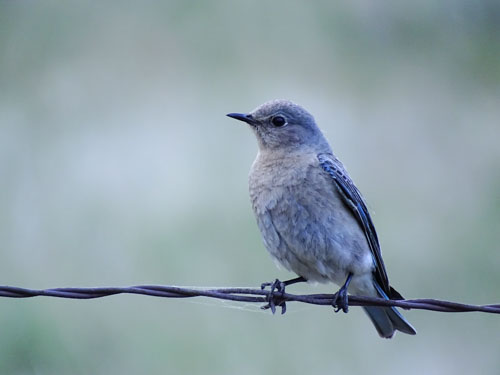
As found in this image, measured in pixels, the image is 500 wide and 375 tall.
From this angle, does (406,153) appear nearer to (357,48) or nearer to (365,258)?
(357,48)

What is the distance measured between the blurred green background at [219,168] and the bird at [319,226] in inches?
51.8

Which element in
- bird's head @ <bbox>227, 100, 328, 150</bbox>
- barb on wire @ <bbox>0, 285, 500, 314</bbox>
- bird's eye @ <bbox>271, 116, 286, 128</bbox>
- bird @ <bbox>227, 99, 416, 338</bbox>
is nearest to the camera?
barb on wire @ <bbox>0, 285, 500, 314</bbox>

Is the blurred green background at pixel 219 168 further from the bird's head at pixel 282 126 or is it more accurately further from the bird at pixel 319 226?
the bird's head at pixel 282 126

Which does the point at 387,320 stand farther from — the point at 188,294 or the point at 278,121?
the point at 188,294

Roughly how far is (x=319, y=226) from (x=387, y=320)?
0.87 m

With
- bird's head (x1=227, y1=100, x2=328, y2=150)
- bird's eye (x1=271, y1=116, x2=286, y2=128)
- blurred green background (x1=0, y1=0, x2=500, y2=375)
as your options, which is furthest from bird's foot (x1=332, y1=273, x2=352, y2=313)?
blurred green background (x1=0, y1=0, x2=500, y2=375)

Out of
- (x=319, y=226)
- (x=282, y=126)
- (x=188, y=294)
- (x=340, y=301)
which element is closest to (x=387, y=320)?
(x=340, y=301)

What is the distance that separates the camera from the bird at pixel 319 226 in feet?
17.6

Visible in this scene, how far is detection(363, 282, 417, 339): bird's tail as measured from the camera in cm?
558

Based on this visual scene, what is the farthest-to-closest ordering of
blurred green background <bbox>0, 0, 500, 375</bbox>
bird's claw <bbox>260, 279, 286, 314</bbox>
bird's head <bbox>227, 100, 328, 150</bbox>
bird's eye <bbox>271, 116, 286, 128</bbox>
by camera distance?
blurred green background <bbox>0, 0, 500, 375</bbox>
bird's eye <bbox>271, 116, 286, 128</bbox>
bird's head <bbox>227, 100, 328, 150</bbox>
bird's claw <bbox>260, 279, 286, 314</bbox>

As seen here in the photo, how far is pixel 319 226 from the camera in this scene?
17.5ft

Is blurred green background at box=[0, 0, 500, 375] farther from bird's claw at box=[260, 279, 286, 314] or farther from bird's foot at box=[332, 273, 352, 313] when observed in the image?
bird's foot at box=[332, 273, 352, 313]

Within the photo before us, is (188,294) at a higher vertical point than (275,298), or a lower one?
lower

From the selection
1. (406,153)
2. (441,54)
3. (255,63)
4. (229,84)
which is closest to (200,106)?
(229,84)
